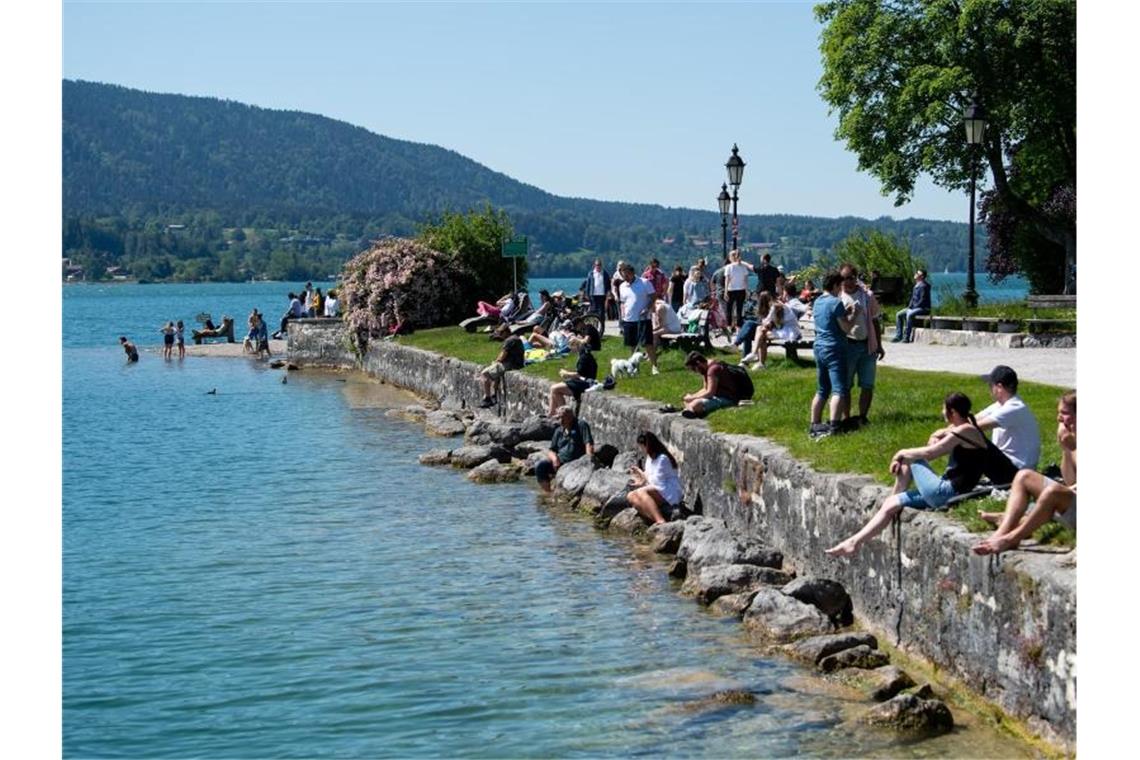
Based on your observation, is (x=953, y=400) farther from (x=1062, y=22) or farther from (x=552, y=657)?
(x=1062, y=22)

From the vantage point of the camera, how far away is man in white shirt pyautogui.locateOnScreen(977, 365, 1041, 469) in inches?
488

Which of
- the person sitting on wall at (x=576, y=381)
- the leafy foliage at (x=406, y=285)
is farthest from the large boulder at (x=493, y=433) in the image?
the leafy foliage at (x=406, y=285)

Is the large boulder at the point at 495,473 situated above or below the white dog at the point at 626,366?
below

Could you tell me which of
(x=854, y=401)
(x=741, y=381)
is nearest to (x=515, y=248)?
(x=741, y=381)

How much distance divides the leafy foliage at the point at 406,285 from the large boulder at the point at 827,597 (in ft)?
108

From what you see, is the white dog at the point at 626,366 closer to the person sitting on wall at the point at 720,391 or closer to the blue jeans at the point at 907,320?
the person sitting on wall at the point at 720,391

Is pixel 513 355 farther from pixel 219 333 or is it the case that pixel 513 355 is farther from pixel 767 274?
pixel 219 333

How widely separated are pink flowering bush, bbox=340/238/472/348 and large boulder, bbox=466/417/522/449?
1693 centimetres

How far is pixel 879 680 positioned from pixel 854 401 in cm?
726

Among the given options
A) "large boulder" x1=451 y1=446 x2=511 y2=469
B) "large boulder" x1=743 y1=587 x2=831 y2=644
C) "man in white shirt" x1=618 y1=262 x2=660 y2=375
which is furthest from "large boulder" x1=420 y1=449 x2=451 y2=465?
"large boulder" x1=743 y1=587 x2=831 y2=644

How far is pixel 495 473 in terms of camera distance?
24031 mm

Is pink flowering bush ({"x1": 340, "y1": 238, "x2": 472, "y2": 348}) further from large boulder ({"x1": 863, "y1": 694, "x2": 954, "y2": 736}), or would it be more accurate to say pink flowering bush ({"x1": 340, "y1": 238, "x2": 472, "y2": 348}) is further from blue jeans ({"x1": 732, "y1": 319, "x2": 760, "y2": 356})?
large boulder ({"x1": 863, "y1": 694, "x2": 954, "y2": 736})

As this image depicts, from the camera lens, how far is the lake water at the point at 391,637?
11508mm
